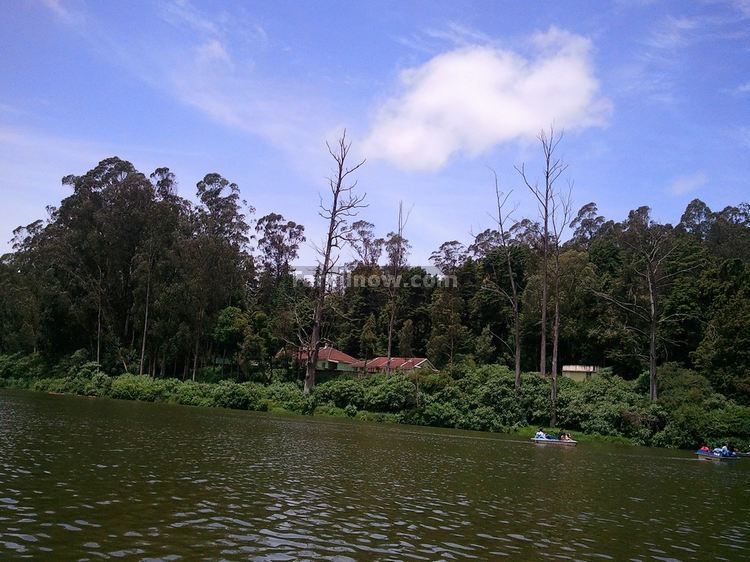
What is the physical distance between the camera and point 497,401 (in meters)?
41.5

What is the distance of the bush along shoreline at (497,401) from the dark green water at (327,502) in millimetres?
12466

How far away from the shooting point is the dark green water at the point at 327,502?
8.76 meters

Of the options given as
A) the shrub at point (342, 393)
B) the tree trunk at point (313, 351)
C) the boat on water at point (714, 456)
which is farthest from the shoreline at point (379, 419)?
the boat on water at point (714, 456)

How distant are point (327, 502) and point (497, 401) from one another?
102 feet

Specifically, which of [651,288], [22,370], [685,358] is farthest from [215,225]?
[685,358]

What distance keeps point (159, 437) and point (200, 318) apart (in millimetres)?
36473

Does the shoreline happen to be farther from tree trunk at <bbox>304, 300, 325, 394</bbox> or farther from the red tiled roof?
the red tiled roof

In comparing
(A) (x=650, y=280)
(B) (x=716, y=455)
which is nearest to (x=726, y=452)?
Answer: (B) (x=716, y=455)

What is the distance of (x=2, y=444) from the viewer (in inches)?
639

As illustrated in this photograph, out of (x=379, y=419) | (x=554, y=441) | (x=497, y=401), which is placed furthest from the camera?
(x=379, y=419)

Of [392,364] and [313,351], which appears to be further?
[392,364]

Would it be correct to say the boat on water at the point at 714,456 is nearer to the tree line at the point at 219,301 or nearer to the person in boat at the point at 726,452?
the person in boat at the point at 726,452

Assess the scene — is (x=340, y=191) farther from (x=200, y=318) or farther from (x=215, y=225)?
(x=215, y=225)

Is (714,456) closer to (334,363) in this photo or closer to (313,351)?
(313,351)
